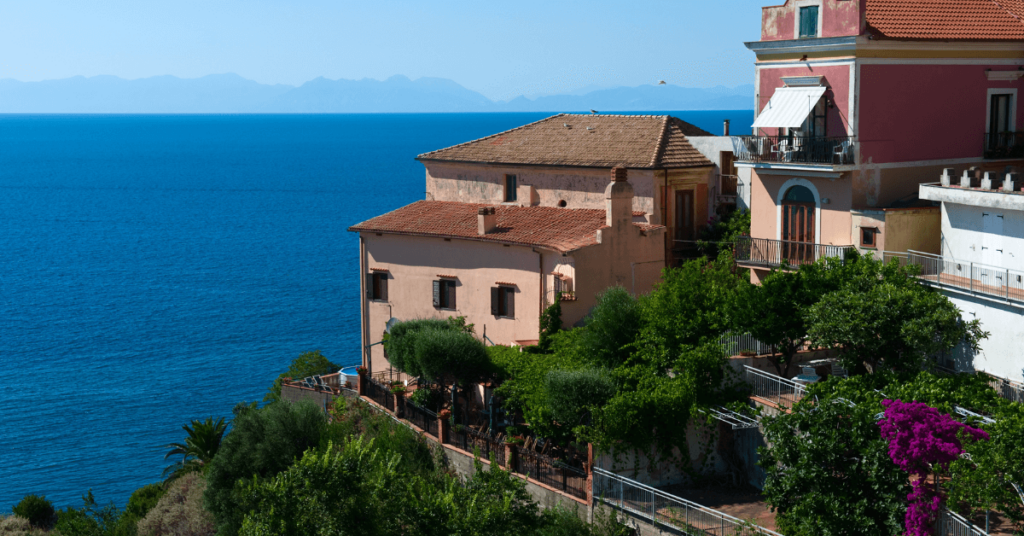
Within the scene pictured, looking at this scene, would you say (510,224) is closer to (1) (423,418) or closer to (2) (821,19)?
(1) (423,418)

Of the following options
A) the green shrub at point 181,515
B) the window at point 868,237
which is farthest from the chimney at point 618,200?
the green shrub at point 181,515

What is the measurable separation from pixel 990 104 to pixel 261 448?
22.2m

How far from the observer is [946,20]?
31.4m

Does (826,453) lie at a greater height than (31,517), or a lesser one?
greater

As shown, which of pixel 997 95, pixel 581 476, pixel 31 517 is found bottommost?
pixel 31 517

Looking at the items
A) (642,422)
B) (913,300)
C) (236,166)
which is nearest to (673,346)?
(642,422)

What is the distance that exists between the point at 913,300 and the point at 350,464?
493 inches

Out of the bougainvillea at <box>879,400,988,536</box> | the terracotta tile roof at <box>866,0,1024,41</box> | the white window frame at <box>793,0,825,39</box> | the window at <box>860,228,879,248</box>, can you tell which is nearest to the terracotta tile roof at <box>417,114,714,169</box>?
the white window frame at <box>793,0,825,39</box>

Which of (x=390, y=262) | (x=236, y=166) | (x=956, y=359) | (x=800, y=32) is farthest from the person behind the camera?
(x=236, y=166)

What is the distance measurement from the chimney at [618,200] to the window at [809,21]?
6.60 meters

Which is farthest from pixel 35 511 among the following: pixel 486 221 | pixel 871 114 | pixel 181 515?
pixel 871 114

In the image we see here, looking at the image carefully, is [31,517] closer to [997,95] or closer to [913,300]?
[913,300]

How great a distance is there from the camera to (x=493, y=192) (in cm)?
4016

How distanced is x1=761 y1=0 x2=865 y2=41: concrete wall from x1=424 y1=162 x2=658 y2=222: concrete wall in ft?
20.8
